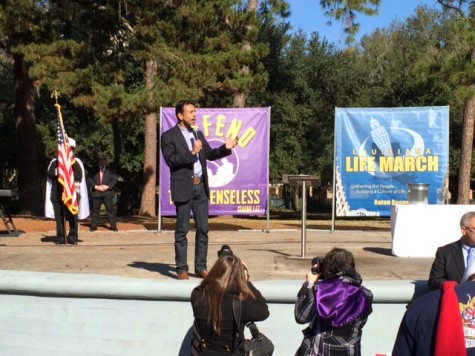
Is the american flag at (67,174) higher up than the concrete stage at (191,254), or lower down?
higher up

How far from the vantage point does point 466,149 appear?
28312mm

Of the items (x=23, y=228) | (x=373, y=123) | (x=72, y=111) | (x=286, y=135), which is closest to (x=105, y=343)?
(x=373, y=123)

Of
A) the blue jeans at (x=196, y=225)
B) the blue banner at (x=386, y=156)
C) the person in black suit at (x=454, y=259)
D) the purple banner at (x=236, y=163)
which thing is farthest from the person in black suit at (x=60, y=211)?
the person in black suit at (x=454, y=259)

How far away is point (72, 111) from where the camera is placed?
33375mm

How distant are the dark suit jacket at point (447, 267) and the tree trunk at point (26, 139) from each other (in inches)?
831

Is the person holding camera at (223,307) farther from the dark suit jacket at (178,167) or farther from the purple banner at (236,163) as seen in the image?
the purple banner at (236,163)

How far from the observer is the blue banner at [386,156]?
1398cm

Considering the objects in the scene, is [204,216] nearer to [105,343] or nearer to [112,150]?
[105,343]

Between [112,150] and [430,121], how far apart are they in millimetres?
22525

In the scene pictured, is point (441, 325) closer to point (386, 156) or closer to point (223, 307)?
point (223, 307)

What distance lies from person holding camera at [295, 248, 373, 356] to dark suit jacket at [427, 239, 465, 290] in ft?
3.22

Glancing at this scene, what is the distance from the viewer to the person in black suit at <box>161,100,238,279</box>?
301 inches

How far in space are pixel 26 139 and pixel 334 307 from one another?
21944mm

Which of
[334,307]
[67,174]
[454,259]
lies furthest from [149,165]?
[334,307]
